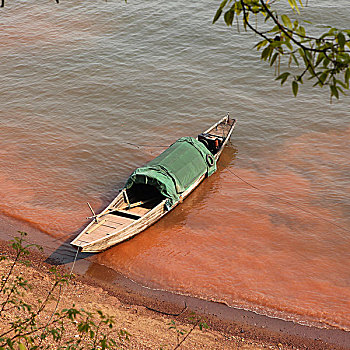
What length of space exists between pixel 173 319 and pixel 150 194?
5.67 m

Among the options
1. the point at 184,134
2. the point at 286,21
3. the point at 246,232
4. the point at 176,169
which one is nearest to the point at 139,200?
the point at 176,169

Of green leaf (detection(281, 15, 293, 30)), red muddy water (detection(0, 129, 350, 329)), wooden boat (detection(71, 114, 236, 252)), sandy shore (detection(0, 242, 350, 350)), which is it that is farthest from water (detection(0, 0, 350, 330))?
green leaf (detection(281, 15, 293, 30))

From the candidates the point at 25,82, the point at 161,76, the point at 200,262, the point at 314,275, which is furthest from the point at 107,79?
the point at 314,275

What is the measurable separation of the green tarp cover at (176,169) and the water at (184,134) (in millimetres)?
1185

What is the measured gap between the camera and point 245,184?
19.3m

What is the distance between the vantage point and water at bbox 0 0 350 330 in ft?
48.1

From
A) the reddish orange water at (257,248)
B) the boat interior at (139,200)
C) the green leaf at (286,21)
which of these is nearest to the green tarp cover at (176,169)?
the boat interior at (139,200)

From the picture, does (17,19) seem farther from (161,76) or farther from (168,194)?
(168,194)

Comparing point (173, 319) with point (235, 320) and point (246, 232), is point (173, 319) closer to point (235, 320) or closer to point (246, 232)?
point (235, 320)

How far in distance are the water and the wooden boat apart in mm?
809

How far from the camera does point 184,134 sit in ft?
75.6

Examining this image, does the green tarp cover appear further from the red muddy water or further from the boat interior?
the red muddy water

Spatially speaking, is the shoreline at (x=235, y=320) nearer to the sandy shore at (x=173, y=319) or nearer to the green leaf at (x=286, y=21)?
the sandy shore at (x=173, y=319)

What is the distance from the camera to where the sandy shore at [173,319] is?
38.3 ft
